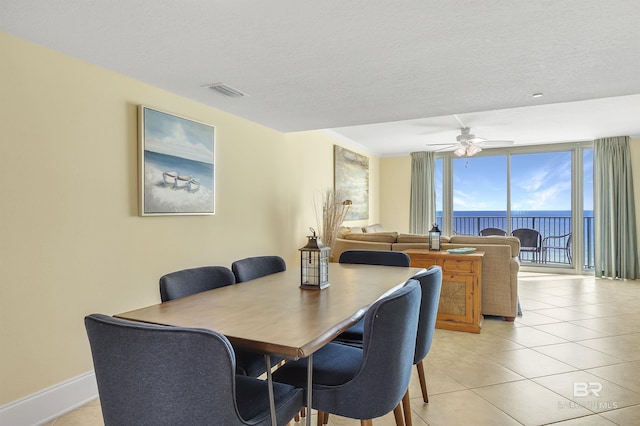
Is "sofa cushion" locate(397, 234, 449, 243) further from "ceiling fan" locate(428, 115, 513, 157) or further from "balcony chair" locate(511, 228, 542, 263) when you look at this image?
"balcony chair" locate(511, 228, 542, 263)

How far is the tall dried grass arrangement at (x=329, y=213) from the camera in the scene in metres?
5.05

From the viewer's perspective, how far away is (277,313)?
4.99 feet

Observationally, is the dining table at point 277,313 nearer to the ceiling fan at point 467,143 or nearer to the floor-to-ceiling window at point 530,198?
the ceiling fan at point 467,143

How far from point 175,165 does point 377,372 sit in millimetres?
2322

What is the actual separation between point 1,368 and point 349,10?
2.55m

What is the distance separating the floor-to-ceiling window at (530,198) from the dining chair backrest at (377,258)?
5.28 meters

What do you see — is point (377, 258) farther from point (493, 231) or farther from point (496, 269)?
point (493, 231)

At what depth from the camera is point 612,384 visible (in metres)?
2.52

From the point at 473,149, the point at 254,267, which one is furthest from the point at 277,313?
the point at 473,149

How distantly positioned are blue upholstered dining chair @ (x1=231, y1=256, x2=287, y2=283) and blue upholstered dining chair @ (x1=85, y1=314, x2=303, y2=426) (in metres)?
1.25

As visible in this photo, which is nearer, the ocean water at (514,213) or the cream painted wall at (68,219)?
the cream painted wall at (68,219)

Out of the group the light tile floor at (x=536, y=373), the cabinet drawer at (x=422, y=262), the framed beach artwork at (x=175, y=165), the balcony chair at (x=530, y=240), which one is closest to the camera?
the light tile floor at (x=536, y=373)

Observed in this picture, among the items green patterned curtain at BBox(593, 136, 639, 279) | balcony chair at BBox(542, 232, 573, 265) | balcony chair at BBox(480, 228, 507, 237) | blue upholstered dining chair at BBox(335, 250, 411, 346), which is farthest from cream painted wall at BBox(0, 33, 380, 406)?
balcony chair at BBox(542, 232, 573, 265)

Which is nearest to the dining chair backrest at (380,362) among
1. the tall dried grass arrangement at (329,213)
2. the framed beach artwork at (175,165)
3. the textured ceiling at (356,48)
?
the textured ceiling at (356,48)
